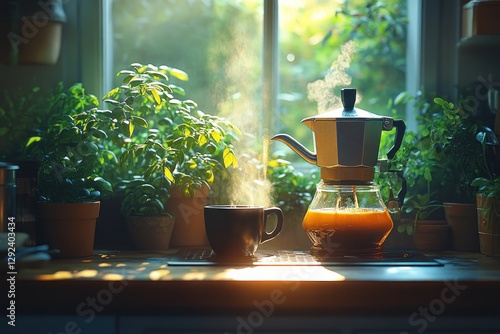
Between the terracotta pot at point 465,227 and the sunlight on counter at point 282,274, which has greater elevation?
the terracotta pot at point 465,227

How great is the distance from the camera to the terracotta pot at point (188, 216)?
1783 millimetres

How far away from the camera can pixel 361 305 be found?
1.25 metres

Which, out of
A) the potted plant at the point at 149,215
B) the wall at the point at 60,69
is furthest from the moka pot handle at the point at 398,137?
the wall at the point at 60,69

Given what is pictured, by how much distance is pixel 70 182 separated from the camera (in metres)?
1.60

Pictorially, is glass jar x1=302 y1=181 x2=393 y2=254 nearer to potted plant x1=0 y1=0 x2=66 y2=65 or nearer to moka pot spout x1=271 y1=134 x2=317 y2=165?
moka pot spout x1=271 y1=134 x2=317 y2=165

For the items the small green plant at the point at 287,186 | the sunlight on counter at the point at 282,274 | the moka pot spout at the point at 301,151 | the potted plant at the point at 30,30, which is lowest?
the sunlight on counter at the point at 282,274

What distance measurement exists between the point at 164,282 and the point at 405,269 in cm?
50

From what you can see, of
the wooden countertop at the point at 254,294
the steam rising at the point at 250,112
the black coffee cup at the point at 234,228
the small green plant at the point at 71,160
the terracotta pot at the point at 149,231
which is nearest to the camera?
the wooden countertop at the point at 254,294

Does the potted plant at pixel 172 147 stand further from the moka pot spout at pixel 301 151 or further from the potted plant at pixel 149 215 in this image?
the moka pot spout at pixel 301 151

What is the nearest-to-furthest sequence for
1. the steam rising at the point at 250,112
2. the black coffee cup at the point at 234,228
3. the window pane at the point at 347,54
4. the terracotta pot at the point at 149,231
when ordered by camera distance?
the black coffee cup at the point at 234,228, the terracotta pot at the point at 149,231, the steam rising at the point at 250,112, the window pane at the point at 347,54

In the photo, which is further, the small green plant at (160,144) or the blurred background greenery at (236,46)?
the blurred background greenery at (236,46)

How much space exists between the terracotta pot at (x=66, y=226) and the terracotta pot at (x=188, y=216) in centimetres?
27

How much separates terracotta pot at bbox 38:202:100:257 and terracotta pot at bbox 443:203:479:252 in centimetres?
94

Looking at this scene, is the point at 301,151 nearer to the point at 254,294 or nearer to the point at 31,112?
the point at 254,294
